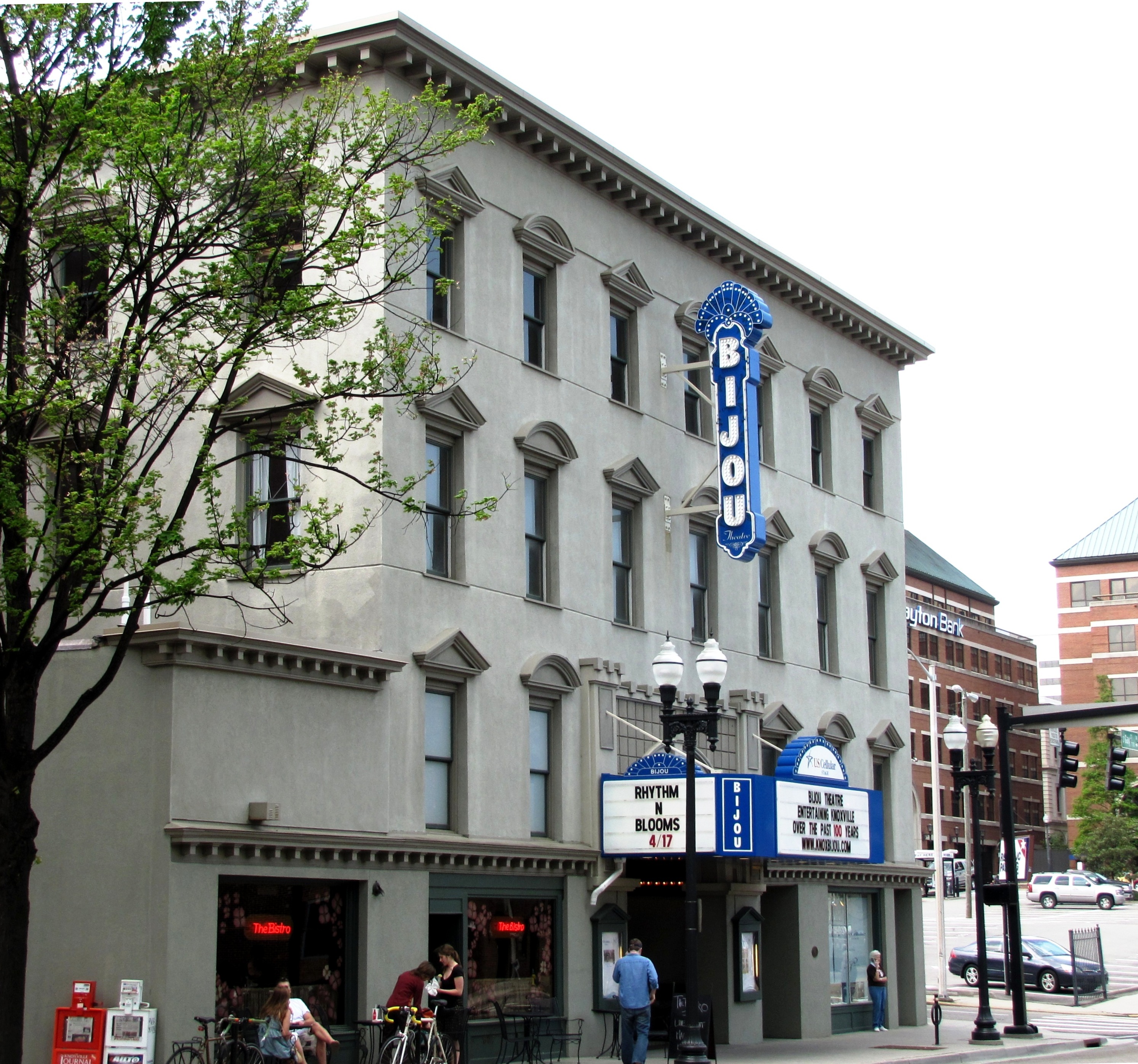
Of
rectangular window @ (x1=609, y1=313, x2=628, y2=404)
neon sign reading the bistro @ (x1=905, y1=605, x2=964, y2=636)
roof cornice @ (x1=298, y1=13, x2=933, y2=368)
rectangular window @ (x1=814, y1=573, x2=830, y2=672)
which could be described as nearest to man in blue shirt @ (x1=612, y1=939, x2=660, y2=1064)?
rectangular window @ (x1=609, y1=313, x2=628, y2=404)

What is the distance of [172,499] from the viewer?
2589 centimetres

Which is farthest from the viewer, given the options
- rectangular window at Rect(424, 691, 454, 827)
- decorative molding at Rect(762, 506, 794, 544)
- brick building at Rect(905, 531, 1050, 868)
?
brick building at Rect(905, 531, 1050, 868)

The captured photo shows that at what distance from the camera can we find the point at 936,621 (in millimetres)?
116438

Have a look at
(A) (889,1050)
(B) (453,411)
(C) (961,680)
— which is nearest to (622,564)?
(B) (453,411)

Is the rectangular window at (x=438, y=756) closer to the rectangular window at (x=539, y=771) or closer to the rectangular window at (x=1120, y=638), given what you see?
the rectangular window at (x=539, y=771)

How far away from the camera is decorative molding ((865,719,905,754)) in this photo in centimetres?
3762

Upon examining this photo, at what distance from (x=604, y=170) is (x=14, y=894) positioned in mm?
17375

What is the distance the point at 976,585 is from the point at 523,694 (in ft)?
350

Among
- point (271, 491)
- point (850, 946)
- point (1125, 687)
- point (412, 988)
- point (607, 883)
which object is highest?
point (1125, 687)

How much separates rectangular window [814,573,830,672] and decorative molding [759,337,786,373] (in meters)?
4.60

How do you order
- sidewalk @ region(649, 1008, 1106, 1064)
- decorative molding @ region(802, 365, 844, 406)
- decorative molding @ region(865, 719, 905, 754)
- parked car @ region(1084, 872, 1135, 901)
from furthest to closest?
parked car @ region(1084, 872, 1135, 901)
decorative molding @ region(865, 719, 905, 754)
decorative molding @ region(802, 365, 844, 406)
sidewalk @ region(649, 1008, 1106, 1064)

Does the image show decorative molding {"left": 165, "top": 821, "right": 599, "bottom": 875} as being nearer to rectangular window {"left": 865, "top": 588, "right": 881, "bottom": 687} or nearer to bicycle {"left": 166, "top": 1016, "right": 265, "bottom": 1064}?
bicycle {"left": 166, "top": 1016, "right": 265, "bottom": 1064}

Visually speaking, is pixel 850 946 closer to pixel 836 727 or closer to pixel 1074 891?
pixel 836 727

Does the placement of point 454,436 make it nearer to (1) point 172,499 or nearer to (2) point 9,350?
(1) point 172,499
